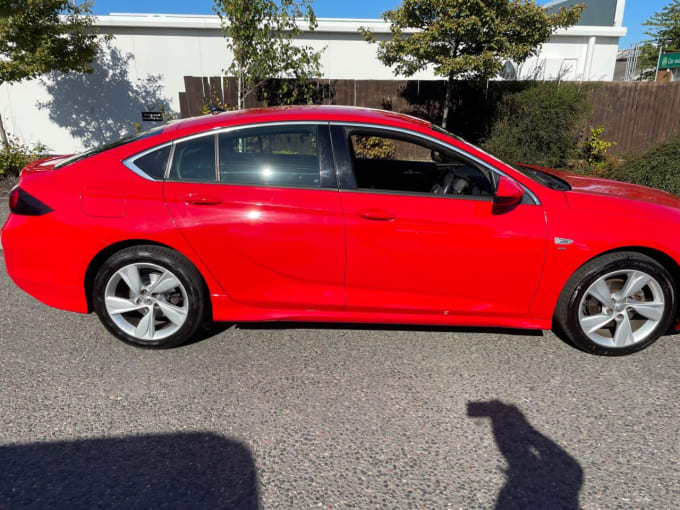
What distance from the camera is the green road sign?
34.9 ft

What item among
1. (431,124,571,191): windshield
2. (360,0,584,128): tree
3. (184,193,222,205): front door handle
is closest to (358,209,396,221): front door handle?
(431,124,571,191): windshield

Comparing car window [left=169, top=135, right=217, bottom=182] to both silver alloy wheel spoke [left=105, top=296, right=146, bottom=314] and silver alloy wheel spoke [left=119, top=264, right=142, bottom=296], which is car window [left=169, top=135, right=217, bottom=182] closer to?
silver alloy wheel spoke [left=119, top=264, right=142, bottom=296]

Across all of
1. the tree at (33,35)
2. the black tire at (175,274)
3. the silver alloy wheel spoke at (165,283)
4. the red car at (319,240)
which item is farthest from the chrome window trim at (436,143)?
the tree at (33,35)

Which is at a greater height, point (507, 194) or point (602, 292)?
point (507, 194)

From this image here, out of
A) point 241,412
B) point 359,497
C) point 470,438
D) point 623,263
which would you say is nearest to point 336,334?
point 241,412

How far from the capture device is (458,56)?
983 cm

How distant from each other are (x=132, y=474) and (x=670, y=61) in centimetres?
1310

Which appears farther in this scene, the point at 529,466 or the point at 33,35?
the point at 33,35

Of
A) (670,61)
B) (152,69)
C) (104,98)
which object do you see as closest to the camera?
(670,61)

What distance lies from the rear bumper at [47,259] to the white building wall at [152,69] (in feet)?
37.9

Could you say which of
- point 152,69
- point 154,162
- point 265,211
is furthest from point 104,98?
point 265,211

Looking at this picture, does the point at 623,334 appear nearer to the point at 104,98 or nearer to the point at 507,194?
the point at 507,194

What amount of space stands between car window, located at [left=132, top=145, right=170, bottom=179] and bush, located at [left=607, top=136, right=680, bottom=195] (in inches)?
270

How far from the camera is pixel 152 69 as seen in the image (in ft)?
44.8
